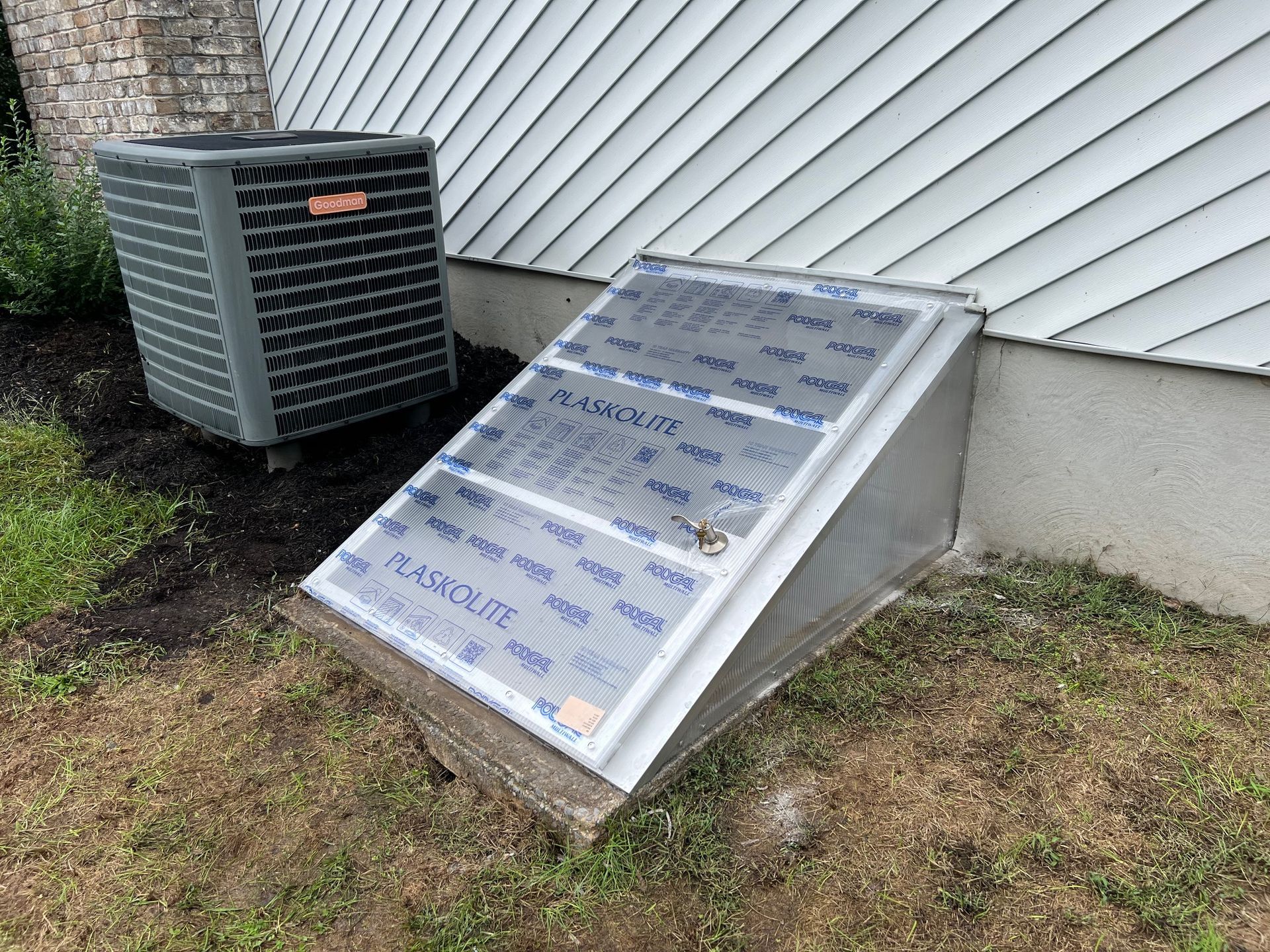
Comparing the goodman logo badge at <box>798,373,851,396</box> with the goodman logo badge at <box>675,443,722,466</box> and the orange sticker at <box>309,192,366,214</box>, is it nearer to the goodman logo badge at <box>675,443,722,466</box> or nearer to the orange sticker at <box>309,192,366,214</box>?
the goodman logo badge at <box>675,443,722,466</box>

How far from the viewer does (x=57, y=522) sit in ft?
11.3

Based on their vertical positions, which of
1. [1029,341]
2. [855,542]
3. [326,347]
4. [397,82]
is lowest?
[855,542]

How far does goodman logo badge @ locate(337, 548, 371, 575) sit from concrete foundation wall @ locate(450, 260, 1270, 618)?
82.8 inches

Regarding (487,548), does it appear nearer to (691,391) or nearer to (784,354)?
(691,391)

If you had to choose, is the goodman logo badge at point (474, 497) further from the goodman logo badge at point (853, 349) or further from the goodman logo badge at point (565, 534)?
the goodman logo badge at point (853, 349)

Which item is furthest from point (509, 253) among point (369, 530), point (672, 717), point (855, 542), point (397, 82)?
point (672, 717)

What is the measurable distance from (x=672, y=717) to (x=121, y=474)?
2808 millimetres

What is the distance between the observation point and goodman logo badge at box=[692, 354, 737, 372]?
310 cm

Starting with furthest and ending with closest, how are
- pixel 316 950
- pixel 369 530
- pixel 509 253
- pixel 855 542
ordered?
pixel 509 253
pixel 369 530
pixel 855 542
pixel 316 950

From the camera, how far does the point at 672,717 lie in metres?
2.20

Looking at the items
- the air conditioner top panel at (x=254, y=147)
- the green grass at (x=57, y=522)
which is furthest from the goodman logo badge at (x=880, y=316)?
the green grass at (x=57, y=522)

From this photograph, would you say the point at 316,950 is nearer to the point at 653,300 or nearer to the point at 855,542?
the point at 855,542

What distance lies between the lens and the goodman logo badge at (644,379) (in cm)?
317

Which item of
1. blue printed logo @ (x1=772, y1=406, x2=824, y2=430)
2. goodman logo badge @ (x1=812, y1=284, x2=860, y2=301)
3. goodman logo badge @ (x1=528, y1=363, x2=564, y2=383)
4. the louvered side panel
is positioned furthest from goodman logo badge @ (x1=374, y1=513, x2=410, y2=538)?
goodman logo badge @ (x1=812, y1=284, x2=860, y2=301)
